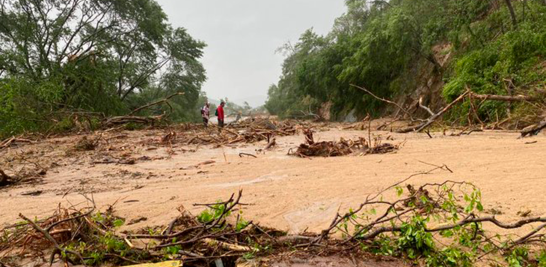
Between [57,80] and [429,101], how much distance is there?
722 inches

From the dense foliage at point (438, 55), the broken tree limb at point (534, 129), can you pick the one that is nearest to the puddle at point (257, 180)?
the broken tree limb at point (534, 129)

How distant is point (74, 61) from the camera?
17.9 metres

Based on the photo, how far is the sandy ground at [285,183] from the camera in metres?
2.98

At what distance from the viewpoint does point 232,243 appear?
2.29 metres

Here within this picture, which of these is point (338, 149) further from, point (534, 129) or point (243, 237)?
point (243, 237)

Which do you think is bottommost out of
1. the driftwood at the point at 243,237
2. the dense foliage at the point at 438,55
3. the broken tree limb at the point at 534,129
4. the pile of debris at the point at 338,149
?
the driftwood at the point at 243,237

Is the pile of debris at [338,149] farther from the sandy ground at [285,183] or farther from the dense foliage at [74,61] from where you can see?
the dense foliage at [74,61]

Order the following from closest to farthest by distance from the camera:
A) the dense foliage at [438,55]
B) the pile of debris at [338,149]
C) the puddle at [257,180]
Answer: the puddle at [257,180] → the pile of debris at [338,149] → the dense foliage at [438,55]

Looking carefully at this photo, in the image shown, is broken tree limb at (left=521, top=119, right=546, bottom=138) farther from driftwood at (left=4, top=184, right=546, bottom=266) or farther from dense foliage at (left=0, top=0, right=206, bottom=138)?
dense foliage at (left=0, top=0, right=206, bottom=138)

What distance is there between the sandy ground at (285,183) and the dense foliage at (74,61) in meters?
8.78

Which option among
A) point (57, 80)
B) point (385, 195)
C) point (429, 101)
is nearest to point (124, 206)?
point (385, 195)

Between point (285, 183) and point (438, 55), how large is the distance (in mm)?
17480

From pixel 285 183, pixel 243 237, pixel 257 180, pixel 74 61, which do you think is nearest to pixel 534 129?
pixel 285 183

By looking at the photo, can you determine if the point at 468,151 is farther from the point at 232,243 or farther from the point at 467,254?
the point at 232,243
